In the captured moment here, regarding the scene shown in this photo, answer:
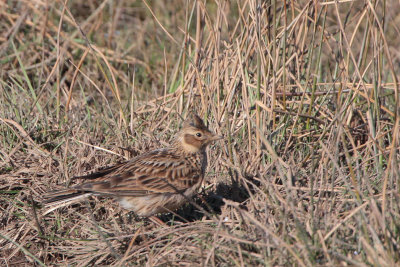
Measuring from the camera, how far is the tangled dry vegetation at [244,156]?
3.84 meters

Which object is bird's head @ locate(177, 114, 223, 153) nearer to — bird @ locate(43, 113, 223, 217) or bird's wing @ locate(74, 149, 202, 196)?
bird @ locate(43, 113, 223, 217)

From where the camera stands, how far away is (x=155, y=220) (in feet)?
15.6

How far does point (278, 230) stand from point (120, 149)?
6.81 ft

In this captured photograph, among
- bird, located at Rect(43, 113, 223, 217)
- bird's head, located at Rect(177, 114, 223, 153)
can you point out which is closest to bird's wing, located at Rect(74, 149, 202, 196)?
bird, located at Rect(43, 113, 223, 217)

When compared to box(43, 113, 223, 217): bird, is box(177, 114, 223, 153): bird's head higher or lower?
higher

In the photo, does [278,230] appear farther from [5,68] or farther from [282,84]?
[5,68]

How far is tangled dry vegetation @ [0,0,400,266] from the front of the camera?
12.6ft

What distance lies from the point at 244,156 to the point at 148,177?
0.91 metres

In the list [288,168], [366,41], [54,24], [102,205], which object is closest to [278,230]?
[288,168]

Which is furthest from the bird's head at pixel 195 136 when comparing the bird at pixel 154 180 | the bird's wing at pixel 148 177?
the bird's wing at pixel 148 177

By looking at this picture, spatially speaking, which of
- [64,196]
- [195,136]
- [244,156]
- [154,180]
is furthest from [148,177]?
[244,156]

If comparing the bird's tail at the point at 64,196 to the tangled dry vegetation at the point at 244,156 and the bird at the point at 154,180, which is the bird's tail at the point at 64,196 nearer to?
the bird at the point at 154,180

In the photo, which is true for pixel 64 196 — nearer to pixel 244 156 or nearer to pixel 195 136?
pixel 195 136

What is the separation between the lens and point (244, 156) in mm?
5098
